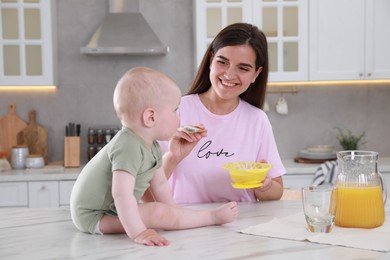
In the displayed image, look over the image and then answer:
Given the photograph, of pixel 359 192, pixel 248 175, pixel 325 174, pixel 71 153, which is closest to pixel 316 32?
pixel 325 174

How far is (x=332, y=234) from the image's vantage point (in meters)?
1.50

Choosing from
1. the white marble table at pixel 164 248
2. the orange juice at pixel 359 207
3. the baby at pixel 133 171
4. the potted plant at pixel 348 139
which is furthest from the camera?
the potted plant at pixel 348 139

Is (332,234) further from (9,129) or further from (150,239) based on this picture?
(9,129)

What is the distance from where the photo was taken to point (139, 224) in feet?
4.71

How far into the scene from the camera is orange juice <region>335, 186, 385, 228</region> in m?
1.57

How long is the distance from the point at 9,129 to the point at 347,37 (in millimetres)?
2538

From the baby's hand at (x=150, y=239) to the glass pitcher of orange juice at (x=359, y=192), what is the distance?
49cm

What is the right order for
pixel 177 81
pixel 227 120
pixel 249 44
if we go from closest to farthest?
1. pixel 249 44
2. pixel 227 120
3. pixel 177 81

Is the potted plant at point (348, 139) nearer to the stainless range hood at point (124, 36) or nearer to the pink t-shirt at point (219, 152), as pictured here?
the stainless range hood at point (124, 36)

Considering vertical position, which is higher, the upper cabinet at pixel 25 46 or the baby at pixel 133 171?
the upper cabinet at pixel 25 46

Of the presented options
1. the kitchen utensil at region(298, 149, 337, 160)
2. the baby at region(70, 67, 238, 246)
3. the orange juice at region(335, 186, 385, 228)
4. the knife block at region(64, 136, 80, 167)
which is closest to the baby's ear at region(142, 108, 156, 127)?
the baby at region(70, 67, 238, 246)

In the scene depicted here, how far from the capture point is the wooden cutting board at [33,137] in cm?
433

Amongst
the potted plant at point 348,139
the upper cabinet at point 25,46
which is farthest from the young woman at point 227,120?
the potted plant at point 348,139

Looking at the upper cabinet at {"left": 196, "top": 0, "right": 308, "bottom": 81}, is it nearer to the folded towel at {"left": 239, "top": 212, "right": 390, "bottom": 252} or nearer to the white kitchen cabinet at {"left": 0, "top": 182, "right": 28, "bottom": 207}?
the white kitchen cabinet at {"left": 0, "top": 182, "right": 28, "bottom": 207}
